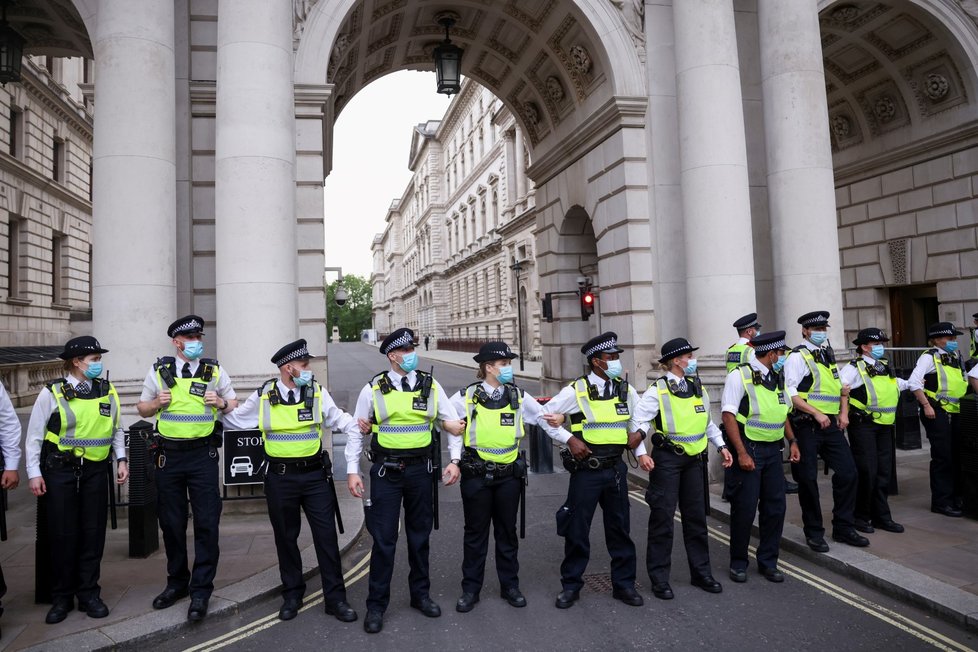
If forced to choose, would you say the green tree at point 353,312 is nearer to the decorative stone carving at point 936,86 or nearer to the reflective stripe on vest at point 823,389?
Answer: the decorative stone carving at point 936,86

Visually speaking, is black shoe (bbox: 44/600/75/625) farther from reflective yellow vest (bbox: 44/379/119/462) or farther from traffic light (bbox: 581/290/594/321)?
traffic light (bbox: 581/290/594/321)

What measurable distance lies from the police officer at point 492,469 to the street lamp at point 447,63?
28.1 feet

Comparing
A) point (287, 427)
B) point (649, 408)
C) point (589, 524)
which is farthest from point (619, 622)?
point (287, 427)

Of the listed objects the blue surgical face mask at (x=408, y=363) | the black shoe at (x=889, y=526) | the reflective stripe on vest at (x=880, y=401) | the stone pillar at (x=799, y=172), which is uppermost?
the stone pillar at (x=799, y=172)

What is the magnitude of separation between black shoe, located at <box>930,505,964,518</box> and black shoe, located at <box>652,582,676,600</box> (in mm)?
4006

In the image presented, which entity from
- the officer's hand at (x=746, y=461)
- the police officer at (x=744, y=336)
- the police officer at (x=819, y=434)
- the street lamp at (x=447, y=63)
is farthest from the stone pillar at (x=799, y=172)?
the street lamp at (x=447, y=63)

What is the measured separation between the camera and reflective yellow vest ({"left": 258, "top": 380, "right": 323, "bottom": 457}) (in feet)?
16.9

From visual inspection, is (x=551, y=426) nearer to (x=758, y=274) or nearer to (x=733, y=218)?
(x=733, y=218)

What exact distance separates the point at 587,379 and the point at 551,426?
1.61 ft

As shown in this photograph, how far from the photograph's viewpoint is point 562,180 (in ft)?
46.0

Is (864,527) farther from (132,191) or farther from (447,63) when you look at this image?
(447,63)

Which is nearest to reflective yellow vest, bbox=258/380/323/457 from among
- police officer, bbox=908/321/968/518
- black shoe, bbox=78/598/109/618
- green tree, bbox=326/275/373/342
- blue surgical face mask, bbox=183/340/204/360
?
blue surgical face mask, bbox=183/340/204/360

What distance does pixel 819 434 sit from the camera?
258 inches

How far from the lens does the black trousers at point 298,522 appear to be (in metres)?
5.18
